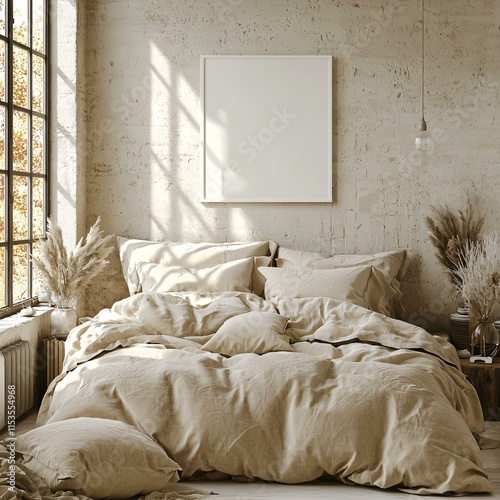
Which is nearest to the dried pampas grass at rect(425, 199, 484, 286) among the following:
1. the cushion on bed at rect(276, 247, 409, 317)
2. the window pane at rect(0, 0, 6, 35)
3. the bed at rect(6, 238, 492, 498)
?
the cushion on bed at rect(276, 247, 409, 317)

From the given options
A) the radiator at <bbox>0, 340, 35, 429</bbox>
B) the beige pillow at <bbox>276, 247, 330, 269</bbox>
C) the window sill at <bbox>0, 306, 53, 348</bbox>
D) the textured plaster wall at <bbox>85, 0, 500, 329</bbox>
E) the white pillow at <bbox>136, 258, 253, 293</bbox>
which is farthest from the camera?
the textured plaster wall at <bbox>85, 0, 500, 329</bbox>

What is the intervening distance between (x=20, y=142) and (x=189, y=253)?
4.56 feet

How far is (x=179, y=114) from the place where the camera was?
5359 mm

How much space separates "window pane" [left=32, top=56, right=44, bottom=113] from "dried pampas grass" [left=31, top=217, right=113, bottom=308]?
2.91 ft

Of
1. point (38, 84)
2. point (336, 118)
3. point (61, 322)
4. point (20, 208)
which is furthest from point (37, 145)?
point (336, 118)

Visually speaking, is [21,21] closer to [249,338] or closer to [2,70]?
[2,70]

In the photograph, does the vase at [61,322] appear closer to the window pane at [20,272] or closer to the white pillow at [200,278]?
Answer: the window pane at [20,272]

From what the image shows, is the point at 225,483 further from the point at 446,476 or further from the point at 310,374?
the point at 446,476

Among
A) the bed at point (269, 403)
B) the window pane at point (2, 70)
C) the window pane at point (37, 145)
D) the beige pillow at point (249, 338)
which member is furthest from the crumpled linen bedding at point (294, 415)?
the window pane at point (37, 145)

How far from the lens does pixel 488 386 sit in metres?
4.42

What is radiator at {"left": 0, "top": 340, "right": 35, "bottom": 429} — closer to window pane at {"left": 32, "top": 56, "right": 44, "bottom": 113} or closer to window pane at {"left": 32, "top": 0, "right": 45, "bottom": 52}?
window pane at {"left": 32, "top": 56, "right": 44, "bottom": 113}

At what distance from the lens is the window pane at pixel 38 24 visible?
16.2ft

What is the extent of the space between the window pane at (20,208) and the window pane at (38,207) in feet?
0.43

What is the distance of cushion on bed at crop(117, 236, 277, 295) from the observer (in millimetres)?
5086
